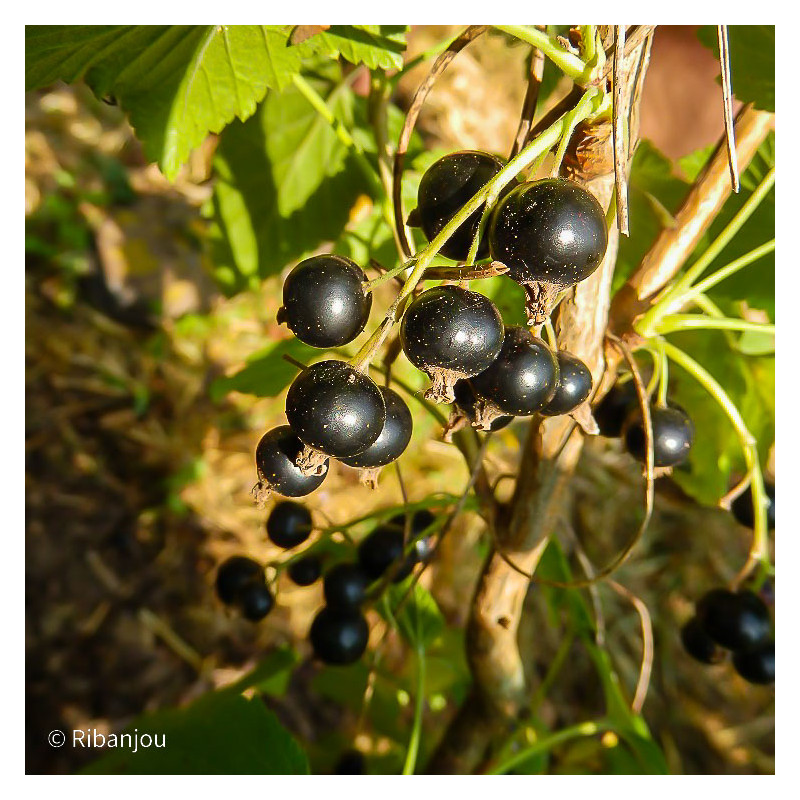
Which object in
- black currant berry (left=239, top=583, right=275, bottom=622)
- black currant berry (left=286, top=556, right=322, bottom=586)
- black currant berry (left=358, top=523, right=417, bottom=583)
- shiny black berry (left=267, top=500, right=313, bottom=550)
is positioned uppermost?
shiny black berry (left=267, top=500, right=313, bottom=550)

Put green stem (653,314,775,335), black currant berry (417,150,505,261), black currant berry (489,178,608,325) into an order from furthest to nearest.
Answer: green stem (653,314,775,335), black currant berry (417,150,505,261), black currant berry (489,178,608,325)

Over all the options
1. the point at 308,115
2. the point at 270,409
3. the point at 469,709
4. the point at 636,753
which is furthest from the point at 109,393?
the point at 636,753

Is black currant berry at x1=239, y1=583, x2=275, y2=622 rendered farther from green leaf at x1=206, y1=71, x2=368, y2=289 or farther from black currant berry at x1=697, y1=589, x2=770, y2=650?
black currant berry at x1=697, y1=589, x2=770, y2=650

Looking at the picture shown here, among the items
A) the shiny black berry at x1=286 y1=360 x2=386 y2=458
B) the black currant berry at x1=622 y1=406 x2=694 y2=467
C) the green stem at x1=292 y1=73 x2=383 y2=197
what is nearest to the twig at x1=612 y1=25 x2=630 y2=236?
the shiny black berry at x1=286 y1=360 x2=386 y2=458

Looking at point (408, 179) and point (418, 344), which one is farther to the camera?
point (408, 179)

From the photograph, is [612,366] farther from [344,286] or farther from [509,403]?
[344,286]

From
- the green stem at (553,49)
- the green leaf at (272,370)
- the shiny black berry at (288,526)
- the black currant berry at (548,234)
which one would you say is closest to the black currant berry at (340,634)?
the shiny black berry at (288,526)

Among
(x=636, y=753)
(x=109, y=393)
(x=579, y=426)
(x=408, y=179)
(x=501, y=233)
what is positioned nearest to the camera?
(x=501, y=233)
